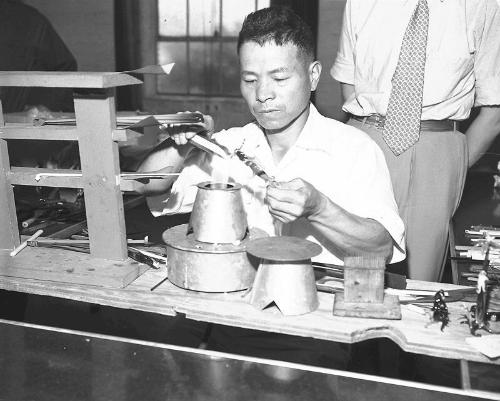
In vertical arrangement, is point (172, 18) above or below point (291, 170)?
above

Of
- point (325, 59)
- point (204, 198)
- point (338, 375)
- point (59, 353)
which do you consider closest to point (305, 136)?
point (204, 198)

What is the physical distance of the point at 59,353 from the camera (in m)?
1.46

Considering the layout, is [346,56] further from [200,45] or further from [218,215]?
[200,45]

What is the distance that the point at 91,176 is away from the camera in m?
1.85

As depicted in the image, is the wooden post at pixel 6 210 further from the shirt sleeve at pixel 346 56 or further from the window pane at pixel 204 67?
the window pane at pixel 204 67

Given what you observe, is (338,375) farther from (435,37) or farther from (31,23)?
(31,23)

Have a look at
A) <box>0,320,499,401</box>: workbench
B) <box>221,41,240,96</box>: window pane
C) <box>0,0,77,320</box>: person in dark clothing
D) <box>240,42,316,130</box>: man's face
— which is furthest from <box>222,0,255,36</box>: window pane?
<box>0,320,499,401</box>: workbench

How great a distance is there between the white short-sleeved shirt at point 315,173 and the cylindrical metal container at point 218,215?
0.45m

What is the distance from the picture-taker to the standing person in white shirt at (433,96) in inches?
105

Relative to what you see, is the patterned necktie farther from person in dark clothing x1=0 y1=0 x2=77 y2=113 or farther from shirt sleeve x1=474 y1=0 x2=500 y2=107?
person in dark clothing x1=0 y1=0 x2=77 y2=113

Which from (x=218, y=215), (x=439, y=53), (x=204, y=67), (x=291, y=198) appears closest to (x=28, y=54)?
(x=439, y=53)

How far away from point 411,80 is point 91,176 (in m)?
1.62

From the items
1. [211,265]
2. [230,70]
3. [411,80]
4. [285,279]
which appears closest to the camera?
[285,279]

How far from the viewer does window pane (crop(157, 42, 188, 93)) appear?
7.40 meters
